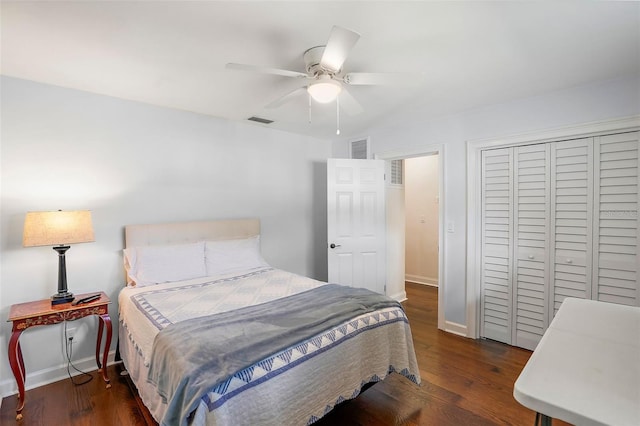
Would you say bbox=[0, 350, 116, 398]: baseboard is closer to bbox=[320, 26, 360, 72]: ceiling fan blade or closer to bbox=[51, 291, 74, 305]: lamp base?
bbox=[51, 291, 74, 305]: lamp base

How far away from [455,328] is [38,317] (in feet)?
12.2

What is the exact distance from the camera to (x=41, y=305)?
2.30m

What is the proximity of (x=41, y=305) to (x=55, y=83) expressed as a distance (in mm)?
1752

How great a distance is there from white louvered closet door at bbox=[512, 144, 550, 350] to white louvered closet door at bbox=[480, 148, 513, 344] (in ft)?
0.18

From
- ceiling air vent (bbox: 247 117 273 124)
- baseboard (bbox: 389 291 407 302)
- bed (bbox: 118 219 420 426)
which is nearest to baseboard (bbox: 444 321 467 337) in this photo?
baseboard (bbox: 389 291 407 302)

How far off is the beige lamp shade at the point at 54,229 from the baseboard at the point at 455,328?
3543 millimetres

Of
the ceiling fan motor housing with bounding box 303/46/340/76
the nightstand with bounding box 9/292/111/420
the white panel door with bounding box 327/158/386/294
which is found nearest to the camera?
the ceiling fan motor housing with bounding box 303/46/340/76

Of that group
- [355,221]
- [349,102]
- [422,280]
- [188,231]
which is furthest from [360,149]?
[422,280]

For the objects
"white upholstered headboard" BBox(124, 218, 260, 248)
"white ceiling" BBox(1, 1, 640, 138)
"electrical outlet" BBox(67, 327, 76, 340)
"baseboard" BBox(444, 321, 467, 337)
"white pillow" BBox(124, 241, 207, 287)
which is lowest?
"baseboard" BBox(444, 321, 467, 337)

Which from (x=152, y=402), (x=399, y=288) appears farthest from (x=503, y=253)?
(x=152, y=402)

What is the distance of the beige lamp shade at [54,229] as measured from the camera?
7.20 ft

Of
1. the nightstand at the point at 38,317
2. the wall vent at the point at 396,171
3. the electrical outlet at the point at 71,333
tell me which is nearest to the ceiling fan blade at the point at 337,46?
the nightstand at the point at 38,317

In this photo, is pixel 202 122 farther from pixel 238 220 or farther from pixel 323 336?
pixel 323 336

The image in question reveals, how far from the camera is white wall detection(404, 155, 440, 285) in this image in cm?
538
